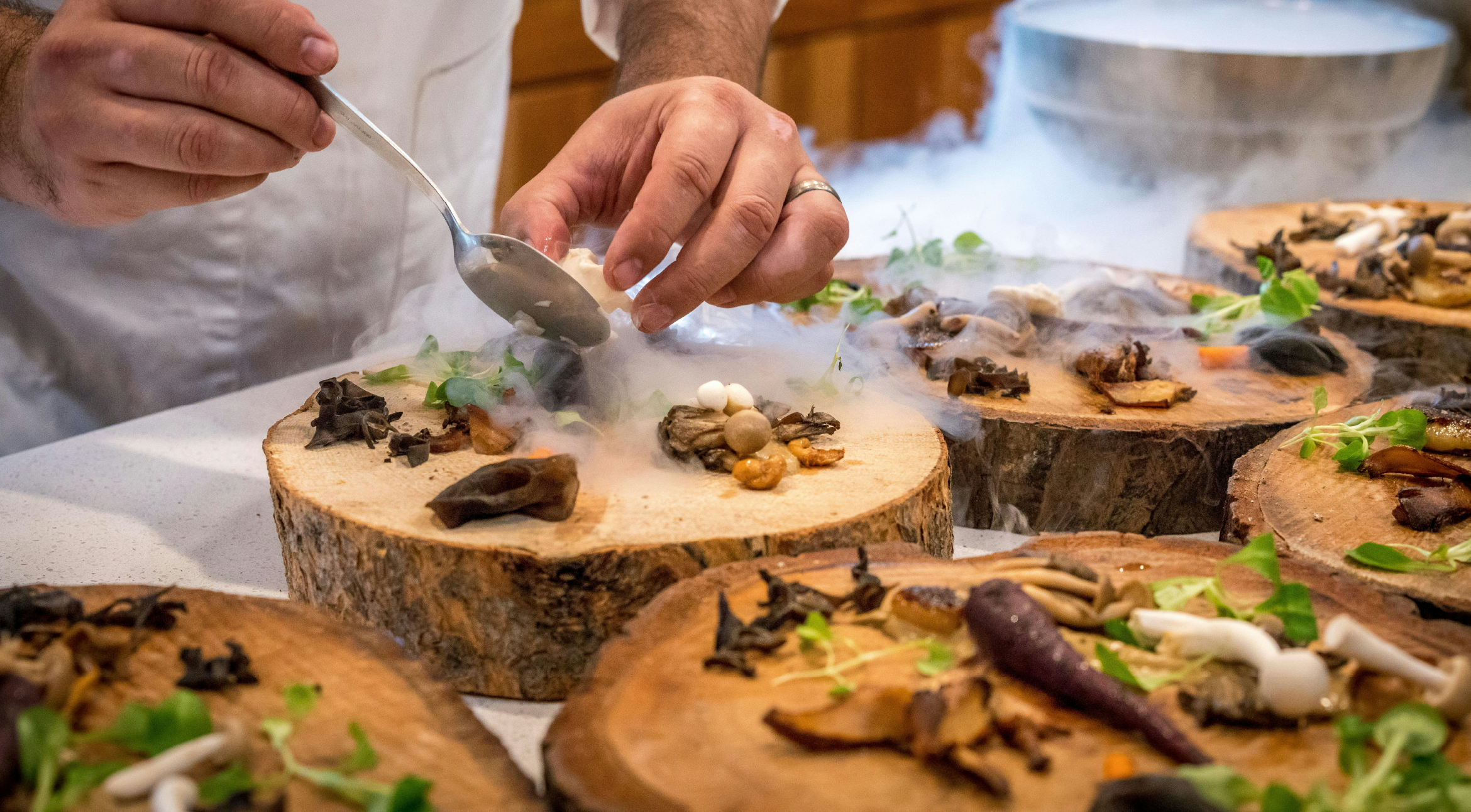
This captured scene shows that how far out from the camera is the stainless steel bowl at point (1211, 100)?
2957mm

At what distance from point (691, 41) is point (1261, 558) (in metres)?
1.58

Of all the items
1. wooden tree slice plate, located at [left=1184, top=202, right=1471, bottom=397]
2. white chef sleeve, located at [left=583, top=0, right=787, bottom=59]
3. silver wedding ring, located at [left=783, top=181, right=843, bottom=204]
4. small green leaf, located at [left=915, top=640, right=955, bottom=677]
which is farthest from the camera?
white chef sleeve, located at [left=583, top=0, right=787, bottom=59]

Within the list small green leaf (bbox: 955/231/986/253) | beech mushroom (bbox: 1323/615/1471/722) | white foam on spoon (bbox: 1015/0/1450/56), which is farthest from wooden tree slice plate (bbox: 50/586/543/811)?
white foam on spoon (bbox: 1015/0/1450/56)

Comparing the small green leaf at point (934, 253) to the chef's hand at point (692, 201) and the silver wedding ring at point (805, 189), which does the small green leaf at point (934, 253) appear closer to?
the chef's hand at point (692, 201)

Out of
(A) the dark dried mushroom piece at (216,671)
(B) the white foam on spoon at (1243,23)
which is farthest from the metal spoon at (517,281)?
(B) the white foam on spoon at (1243,23)

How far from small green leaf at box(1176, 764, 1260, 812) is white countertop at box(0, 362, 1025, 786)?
69 cm

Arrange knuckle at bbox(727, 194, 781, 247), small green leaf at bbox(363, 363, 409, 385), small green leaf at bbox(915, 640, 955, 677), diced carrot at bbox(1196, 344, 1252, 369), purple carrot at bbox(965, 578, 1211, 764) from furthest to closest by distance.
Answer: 1. diced carrot at bbox(1196, 344, 1252, 369)
2. small green leaf at bbox(363, 363, 409, 385)
3. knuckle at bbox(727, 194, 781, 247)
4. small green leaf at bbox(915, 640, 955, 677)
5. purple carrot at bbox(965, 578, 1211, 764)

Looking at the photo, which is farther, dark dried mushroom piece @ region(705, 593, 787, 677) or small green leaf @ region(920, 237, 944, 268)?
small green leaf @ region(920, 237, 944, 268)

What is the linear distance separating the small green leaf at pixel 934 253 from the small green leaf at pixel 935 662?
66.3 inches

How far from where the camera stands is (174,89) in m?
1.36

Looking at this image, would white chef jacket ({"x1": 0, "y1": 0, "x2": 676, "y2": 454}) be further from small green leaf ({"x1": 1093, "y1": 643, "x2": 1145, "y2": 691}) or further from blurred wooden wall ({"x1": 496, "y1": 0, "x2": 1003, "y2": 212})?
small green leaf ({"x1": 1093, "y1": 643, "x2": 1145, "y2": 691})

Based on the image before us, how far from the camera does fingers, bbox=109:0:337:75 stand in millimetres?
1322

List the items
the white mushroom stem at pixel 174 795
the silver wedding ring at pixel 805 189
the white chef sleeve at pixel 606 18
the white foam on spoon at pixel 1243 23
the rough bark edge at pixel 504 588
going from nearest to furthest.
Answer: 1. the white mushroom stem at pixel 174 795
2. the rough bark edge at pixel 504 588
3. the silver wedding ring at pixel 805 189
4. the white chef sleeve at pixel 606 18
5. the white foam on spoon at pixel 1243 23

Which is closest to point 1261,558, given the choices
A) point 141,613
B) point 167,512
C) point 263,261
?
point 141,613
